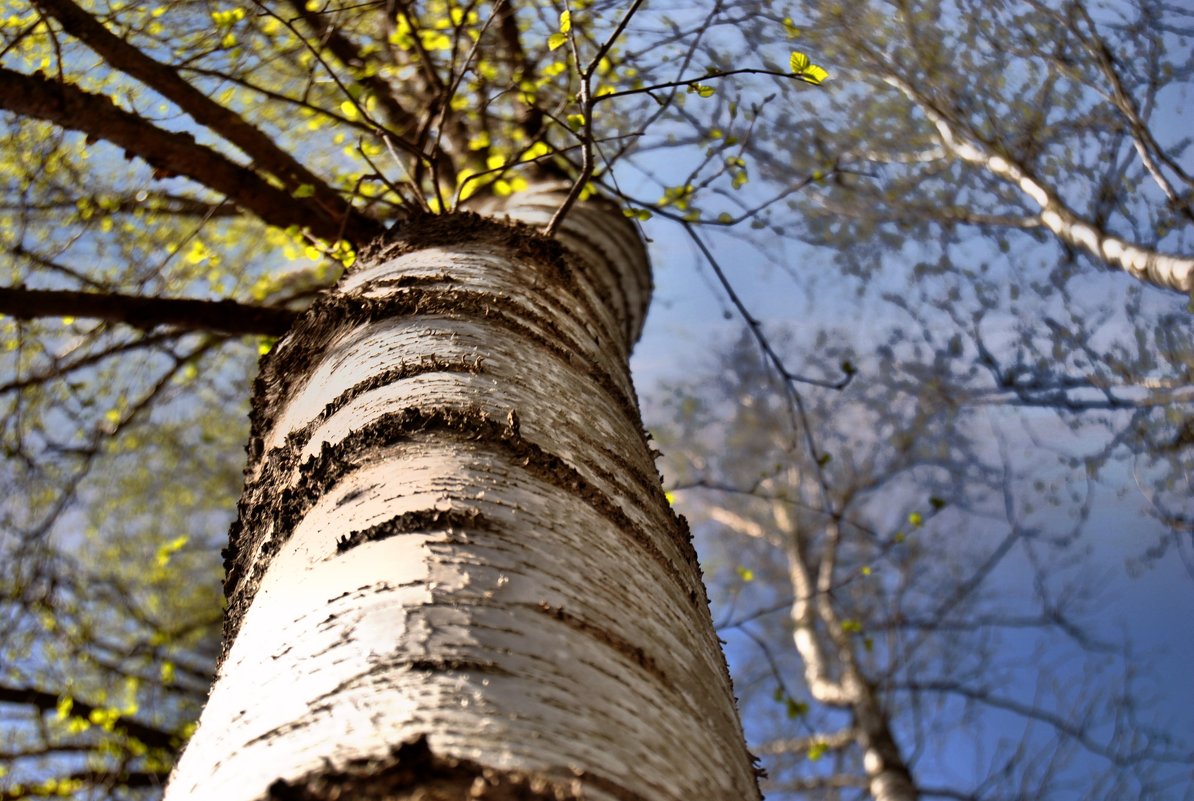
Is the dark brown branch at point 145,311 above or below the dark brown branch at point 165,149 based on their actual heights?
below

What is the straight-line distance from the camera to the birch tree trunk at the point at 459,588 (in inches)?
22.5

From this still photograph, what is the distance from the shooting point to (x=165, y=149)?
8.02 ft

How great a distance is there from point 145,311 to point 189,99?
66 centimetres

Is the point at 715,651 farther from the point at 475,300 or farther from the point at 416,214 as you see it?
the point at 416,214

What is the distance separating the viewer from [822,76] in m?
1.50

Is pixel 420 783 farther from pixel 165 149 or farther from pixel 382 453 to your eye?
pixel 165 149

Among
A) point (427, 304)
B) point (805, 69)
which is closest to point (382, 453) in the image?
point (427, 304)

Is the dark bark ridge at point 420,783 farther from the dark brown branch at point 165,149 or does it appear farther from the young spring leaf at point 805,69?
the dark brown branch at point 165,149

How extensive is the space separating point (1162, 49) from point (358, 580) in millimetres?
6189

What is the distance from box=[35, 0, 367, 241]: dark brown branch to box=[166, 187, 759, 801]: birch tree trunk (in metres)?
1.12

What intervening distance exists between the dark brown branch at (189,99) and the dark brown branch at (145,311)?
408 millimetres

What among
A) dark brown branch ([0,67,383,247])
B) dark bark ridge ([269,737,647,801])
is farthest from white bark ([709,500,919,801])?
dark bark ridge ([269,737,647,801])

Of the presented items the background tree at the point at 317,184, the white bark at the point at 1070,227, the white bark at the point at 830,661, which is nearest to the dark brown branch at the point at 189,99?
the background tree at the point at 317,184

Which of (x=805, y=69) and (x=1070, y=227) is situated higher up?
(x=1070, y=227)
